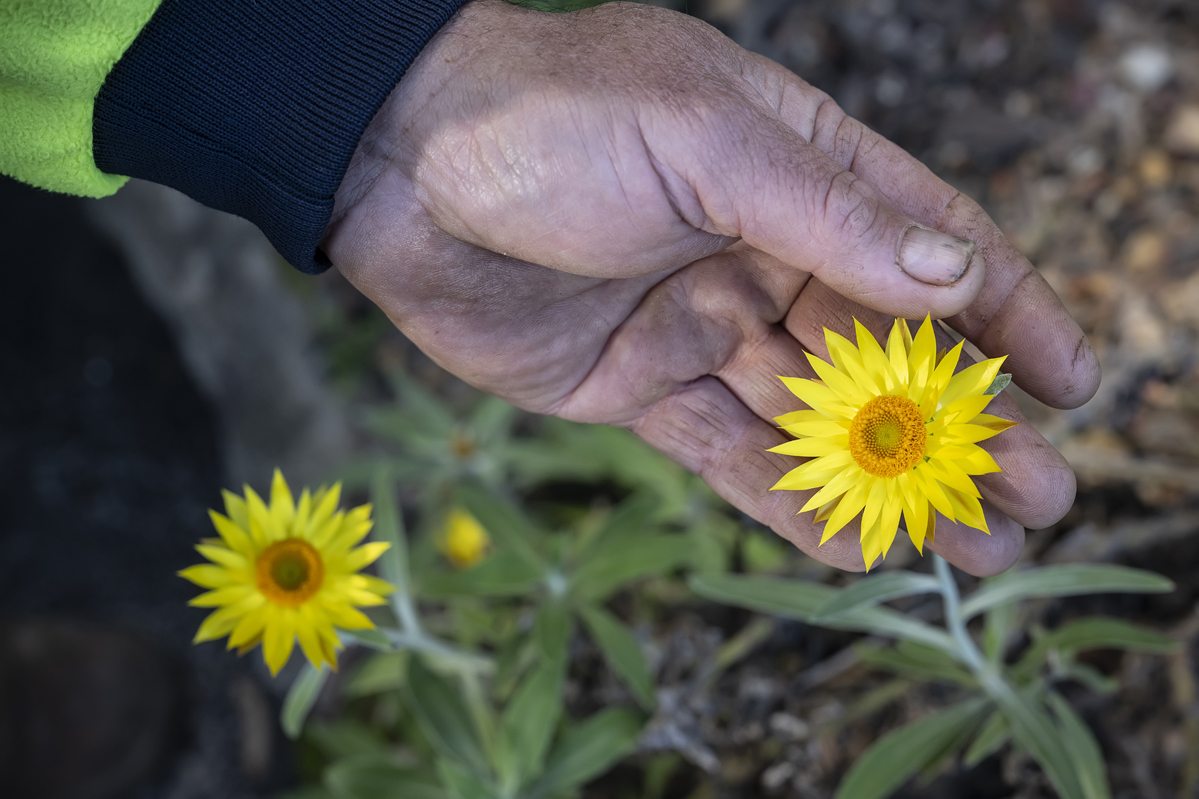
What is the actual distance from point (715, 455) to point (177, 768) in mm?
2838

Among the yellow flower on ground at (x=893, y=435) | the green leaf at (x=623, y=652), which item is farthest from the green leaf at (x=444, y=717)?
the yellow flower on ground at (x=893, y=435)

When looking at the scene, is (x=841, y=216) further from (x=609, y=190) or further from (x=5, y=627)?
(x=5, y=627)

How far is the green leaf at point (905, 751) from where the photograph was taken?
1.74 meters

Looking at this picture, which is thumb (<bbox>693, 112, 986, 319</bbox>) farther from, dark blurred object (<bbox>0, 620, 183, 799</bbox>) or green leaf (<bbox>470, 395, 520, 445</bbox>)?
dark blurred object (<bbox>0, 620, 183, 799</bbox>)

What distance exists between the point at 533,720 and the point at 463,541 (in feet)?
2.61

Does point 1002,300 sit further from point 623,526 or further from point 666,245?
point 623,526

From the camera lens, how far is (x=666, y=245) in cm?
155

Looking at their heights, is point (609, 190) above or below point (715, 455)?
above

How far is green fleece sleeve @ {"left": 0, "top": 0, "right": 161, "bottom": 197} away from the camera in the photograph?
58.7 inches

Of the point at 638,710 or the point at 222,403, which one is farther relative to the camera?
the point at 222,403

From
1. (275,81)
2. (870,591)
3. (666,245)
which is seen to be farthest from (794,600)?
(275,81)

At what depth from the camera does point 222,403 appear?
156 inches

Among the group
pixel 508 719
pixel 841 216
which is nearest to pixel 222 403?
pixel 508 719

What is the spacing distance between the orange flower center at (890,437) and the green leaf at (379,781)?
1399 mm
